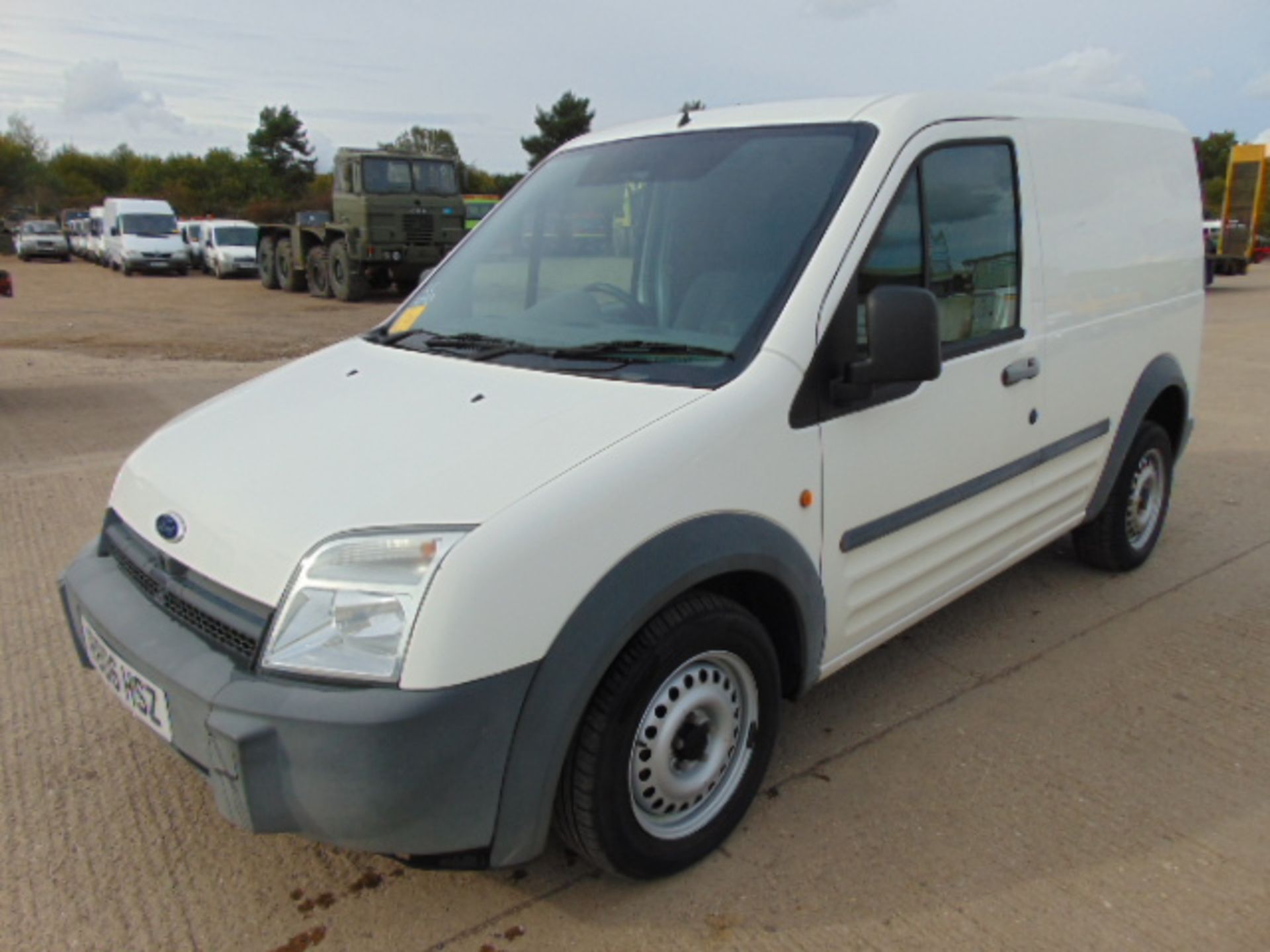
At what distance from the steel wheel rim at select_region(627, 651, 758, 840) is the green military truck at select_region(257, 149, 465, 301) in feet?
55.5

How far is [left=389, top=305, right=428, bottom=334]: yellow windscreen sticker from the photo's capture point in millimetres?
3346

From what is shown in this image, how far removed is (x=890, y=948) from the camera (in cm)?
225

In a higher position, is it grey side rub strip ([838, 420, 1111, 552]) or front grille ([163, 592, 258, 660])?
grey side rub strip ([838, 420, 1111, 552])

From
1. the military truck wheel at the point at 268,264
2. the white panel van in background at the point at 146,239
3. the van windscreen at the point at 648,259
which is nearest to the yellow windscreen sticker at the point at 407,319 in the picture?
the van windscreen at the point at 648,259

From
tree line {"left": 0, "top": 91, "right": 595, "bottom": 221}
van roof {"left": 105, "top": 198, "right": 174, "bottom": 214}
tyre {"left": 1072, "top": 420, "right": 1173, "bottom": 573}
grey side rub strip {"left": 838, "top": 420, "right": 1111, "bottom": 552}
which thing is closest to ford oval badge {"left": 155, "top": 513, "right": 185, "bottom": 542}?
grey side rub strip {"left": 838, "top": 420, "right": 1111, "bottom": 552}

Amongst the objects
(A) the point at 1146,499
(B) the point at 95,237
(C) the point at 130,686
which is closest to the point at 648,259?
(C) the point at 130,686

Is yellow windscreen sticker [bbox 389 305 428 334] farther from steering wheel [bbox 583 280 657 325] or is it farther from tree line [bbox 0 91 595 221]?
tree line [bbox 0 91 595 221]

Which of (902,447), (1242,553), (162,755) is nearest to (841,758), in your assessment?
(902,447)

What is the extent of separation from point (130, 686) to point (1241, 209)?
2357 centimetres

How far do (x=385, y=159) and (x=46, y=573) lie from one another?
596 inches

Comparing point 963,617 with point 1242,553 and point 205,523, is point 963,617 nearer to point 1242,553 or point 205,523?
point 1242,553

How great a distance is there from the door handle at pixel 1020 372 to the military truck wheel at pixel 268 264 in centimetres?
2265

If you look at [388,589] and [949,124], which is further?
[949,124]

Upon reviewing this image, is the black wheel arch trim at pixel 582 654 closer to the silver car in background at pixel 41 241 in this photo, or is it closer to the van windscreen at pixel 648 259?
the van windscreen at pixel 648 259
